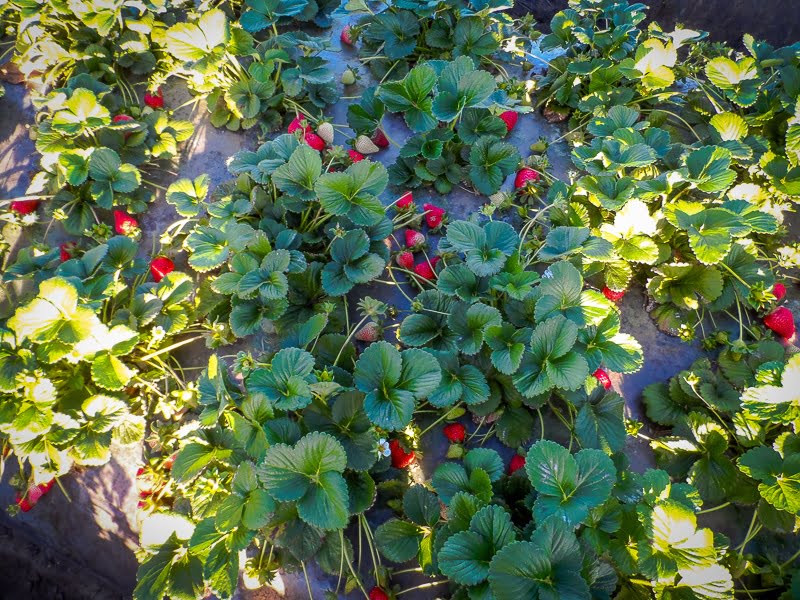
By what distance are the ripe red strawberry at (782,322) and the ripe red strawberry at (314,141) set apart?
200 centimetres

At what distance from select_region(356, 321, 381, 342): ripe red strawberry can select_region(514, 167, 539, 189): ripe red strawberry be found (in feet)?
3.23

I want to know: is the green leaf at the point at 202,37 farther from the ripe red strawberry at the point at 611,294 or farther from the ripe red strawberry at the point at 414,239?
the ripe red strawberry at the point at 611,294

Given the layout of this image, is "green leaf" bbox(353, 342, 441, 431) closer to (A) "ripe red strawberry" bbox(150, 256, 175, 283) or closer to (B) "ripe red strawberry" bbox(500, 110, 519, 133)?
(A) "ripe red strawberry" bbox(150, 256, 175, 283)

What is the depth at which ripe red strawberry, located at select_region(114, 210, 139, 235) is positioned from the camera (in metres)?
2.24

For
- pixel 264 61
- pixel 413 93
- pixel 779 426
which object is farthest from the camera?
pixel 264 61

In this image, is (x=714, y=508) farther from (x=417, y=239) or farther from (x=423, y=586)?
(x=417, y=239)

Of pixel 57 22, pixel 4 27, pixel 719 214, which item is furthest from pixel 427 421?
pixel 4 27

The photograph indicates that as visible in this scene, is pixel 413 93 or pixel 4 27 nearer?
pixel 413 93

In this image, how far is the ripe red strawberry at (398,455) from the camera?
5.66 ft

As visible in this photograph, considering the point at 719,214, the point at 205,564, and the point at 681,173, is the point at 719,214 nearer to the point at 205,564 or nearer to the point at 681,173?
the point at 681,173

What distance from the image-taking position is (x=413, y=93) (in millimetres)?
2178

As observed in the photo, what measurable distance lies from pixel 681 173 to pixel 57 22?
123 inches

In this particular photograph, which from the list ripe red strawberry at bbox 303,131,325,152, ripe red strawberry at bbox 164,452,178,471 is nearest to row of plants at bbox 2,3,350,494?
ripe red strawberry at bbox 164,452,178,471

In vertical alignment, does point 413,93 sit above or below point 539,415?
above
